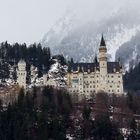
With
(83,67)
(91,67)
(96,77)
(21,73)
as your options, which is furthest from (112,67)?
(21,73)

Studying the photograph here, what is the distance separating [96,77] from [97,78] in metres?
0.50

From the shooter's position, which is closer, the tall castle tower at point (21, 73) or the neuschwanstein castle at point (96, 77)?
the neuschwanstein castle at point (96, 77)

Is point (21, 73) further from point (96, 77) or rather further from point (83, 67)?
point (96, 77)

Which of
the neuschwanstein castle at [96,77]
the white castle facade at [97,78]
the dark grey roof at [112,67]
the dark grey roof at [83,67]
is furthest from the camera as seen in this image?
the dark grey roof at [83,67]

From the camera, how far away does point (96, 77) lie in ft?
493

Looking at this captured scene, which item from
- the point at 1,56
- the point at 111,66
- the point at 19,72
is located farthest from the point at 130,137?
the point at 1,56

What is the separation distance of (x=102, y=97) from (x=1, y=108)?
23.5m

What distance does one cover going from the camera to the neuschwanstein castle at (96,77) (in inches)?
5866

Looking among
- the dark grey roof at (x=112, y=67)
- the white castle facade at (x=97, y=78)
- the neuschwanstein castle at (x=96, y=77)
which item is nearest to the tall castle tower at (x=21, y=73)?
the neuschwanstein castle at (x=96, y=77)

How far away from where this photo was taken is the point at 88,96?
146875mm

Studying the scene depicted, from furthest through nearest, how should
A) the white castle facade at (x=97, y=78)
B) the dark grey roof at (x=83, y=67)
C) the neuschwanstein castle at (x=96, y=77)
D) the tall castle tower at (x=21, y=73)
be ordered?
the tall castle tower at (x=21, y=73), the dark grey roof at (x=83, y=67), the neuschwanstein castle at (x=96, y=77), the white castle facade at (x=97, y=78)

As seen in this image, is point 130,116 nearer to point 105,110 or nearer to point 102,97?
point 105,110

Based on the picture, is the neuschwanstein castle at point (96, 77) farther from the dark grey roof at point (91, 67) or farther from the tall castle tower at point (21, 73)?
the tall castle tower at point (21, 73)

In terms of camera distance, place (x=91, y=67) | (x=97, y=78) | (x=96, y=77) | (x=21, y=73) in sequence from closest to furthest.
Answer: (x=97, y=78) < (x=96, y=77) < (x=91, y=67) < (x=21, y=73)
